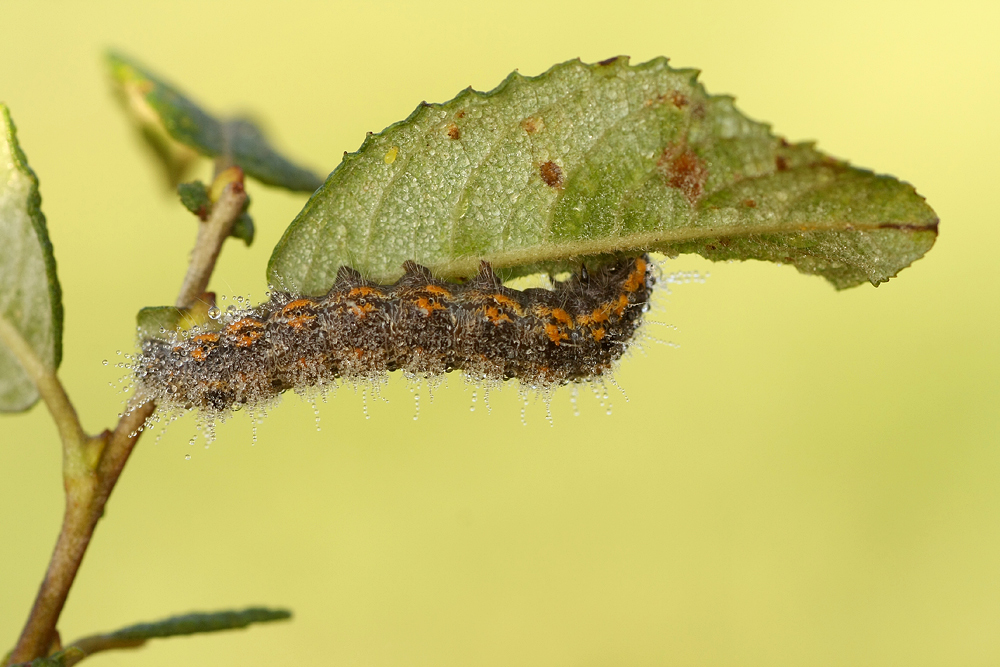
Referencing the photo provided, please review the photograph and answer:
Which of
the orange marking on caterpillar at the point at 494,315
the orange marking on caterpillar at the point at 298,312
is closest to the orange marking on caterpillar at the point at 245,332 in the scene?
the orange marking on caterpillar at the point at 298,312

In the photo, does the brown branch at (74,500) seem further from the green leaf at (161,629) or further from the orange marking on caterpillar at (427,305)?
the orange marking on caterpillar at (427,305)

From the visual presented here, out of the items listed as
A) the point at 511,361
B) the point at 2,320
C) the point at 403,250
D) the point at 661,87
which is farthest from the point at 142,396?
the point at 661,87

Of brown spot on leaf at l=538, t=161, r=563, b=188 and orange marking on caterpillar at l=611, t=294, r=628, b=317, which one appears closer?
brown spot on leaf at l=538, t=161, r=563, b=188

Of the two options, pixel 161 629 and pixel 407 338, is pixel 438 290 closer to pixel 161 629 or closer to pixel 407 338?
pixel 407 338

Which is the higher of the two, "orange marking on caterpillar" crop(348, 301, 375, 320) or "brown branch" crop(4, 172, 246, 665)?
"orange marking on caterpillar" crop(348, 301, 375, 320)

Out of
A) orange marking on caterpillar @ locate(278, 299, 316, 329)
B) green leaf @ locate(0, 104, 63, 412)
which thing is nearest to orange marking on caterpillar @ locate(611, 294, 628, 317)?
orange marking on caterpillar @ locate(278, 299, 316, 329)

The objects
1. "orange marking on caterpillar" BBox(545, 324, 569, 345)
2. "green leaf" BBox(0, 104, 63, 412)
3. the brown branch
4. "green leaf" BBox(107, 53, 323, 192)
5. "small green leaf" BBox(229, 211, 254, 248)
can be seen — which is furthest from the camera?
"orange marking on caterpillar" BBox(545, 324, 569, 345)

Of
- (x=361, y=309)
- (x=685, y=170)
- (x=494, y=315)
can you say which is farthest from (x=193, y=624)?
(x=685, y=170)

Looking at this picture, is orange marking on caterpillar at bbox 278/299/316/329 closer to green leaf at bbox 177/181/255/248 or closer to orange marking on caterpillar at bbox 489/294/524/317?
green leaf at bbox 177/181/255/248
